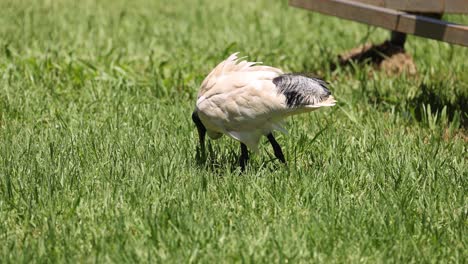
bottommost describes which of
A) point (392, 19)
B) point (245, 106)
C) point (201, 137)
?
point (201, 137)

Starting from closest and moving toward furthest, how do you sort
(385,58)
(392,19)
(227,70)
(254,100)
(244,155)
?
1. (254,100)
2. (227,70)
3. (244,155)
4. (392,19)
5. (385,58)

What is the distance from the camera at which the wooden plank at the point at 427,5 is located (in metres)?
6.45

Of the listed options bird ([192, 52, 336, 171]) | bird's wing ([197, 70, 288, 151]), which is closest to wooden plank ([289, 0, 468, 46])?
bird ([192, 52, 336, 171])

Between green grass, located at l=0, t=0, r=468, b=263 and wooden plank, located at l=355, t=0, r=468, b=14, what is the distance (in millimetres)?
606

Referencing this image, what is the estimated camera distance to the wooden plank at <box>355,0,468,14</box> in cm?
645

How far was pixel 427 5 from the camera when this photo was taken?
6758 millimetres

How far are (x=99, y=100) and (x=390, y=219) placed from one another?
3.02 metres

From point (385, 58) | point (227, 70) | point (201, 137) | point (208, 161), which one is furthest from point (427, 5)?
point (208, 161)

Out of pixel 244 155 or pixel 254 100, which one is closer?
pixel 254 100

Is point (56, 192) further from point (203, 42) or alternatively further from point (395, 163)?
point (203, 42)

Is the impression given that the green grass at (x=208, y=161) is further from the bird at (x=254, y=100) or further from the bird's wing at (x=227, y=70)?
the bird's wing at (x=227, y=70)

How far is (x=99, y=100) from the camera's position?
6719 mm

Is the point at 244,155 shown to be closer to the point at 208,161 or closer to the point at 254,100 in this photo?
the point at 208,161

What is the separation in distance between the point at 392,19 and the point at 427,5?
317 mm
